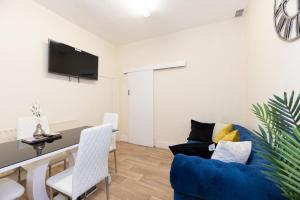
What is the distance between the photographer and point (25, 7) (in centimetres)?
229

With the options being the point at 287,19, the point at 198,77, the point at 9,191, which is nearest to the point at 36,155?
the point at 9,191

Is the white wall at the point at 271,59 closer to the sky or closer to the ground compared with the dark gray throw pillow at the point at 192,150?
closer to the sky

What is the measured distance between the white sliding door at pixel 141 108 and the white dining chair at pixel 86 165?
2314 millimetres

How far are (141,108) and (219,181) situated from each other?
10.0ft

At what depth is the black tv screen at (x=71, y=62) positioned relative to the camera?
262 cm

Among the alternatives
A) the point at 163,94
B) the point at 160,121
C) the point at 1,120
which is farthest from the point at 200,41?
the point at 1,120

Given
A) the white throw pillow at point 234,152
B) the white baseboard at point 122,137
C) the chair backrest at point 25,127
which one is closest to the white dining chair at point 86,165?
the chair backrest at point 25,127

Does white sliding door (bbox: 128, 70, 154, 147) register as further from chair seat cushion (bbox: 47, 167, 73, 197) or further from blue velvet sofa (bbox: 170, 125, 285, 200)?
blue velvet sofa (bbox: 170, 125, 285, 200)

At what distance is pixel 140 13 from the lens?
8.99ft

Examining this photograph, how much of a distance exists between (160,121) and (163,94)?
0.69 m

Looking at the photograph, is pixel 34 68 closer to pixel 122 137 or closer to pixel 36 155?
pixel 36 155

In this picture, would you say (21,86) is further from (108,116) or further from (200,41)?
(200,41)

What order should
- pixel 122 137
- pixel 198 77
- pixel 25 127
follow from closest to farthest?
pixel 25 127, pixel 198 77, pixel 122 137

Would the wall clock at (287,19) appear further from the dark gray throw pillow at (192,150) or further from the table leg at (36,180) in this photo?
the table leg at (36,180)
